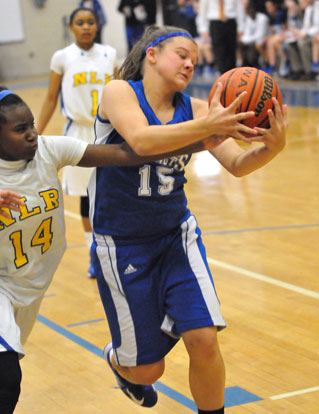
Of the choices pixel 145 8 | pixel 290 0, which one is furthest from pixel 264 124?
pixel 145 8

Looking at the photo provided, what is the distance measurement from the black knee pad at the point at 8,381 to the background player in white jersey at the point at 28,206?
3 cm

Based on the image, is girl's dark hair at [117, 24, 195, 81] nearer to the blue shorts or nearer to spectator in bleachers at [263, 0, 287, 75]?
the blue shorts

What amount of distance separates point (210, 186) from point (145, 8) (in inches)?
496

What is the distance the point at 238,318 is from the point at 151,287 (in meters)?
1.68

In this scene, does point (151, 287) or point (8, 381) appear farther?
point (151, 287)

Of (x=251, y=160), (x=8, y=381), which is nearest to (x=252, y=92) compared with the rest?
(x=251, y=160)

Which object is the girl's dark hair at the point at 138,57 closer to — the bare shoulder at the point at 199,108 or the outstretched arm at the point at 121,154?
the bare shoulder at the point at 199,108

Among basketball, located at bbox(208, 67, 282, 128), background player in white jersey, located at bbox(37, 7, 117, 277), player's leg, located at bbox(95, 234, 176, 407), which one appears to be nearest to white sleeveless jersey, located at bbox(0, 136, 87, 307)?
player's leg, located at bbox(95, 234, 176, 407)

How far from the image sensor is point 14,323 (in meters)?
3.10

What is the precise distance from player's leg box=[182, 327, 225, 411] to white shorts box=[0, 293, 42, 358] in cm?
63

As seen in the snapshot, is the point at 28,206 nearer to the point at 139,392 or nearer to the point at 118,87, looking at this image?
the point at 118,87

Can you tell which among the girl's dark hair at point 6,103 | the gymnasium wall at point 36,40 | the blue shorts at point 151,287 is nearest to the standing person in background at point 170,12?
the gymnasium wall at point 36,40

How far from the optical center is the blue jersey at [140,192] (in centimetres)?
334

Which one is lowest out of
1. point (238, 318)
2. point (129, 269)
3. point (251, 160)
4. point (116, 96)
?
point (238, 318)
